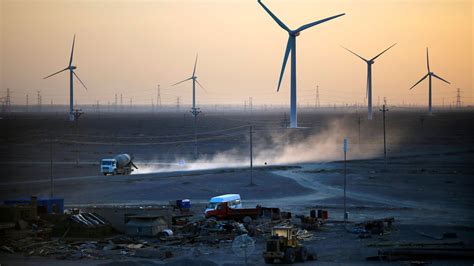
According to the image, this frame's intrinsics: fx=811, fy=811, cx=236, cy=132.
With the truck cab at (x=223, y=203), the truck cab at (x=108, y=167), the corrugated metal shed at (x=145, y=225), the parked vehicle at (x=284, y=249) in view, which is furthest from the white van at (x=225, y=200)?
the truck cab at (x=108, y=167)

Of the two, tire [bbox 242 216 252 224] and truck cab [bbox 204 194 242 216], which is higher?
truck cab [bbox 204 194 242 216]

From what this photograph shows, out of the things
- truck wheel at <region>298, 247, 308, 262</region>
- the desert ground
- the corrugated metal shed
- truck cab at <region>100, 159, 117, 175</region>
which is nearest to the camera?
truck wheel at <region>298, 247, 308, 262</region>

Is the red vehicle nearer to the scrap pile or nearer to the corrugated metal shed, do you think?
the corrugated metal shed

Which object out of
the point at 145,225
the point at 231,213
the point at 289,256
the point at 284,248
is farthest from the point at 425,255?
the point at 145,225

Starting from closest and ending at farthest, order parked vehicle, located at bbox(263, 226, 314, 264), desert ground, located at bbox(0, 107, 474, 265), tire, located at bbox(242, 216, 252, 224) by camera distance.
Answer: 1. parked vehicle, located at bbox(263, 226, 314, 264)
2. desert ground, located at bbox(0, 107, 474, 265)
3. tire, located at bbox(242, 216, 252, 224)

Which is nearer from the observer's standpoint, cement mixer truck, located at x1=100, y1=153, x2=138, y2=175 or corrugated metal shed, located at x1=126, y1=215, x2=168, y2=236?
corrugated metal shed, located at x1=126, y1=215, x2=168, y2=236

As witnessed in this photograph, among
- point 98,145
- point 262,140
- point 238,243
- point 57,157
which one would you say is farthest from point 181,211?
point 262,140

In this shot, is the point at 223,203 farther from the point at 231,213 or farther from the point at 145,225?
the point at 145,225

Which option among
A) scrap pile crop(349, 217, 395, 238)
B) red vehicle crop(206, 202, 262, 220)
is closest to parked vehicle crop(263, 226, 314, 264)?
scrap pile crop(349, 217, 395, 238)

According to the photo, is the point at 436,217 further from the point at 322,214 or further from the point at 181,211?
the point at 181,211
